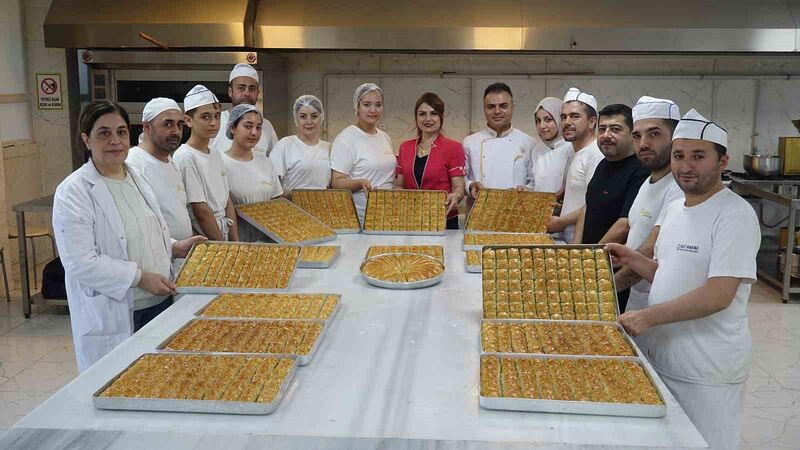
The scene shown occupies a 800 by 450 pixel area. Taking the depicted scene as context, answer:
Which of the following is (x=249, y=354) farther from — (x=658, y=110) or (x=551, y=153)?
(x=551, y=153)

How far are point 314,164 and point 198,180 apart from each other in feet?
3.44

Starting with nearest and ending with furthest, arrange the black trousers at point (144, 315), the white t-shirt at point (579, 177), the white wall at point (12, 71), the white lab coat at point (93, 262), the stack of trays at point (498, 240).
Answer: the white lab coat at point (93, 262)
the black trousers at point (144, 315)
the stack of trays at point (498, 240)
the white t-shirt at point (579, 177)
the white wall at point (12, 71)

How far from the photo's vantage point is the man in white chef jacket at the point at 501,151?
4309 millimetres

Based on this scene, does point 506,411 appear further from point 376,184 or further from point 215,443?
point 376,184

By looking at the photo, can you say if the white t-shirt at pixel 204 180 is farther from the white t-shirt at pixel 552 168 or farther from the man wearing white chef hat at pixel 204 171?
the white t-shirt at pixel 552 168

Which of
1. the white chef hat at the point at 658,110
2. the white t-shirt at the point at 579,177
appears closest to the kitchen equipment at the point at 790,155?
the white t-shirt at the point at 579,177

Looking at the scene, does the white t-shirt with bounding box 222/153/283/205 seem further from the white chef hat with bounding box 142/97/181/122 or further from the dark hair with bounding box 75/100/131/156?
the dark hair with bounding box 75/100/131/156

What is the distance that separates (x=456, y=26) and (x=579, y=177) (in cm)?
213

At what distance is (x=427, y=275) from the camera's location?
2.85 meters

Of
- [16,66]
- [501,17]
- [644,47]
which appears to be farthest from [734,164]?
[16,66]

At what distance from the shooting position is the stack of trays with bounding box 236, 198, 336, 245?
3.48 meters

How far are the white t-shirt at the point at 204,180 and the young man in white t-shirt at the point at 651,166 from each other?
6.25ft

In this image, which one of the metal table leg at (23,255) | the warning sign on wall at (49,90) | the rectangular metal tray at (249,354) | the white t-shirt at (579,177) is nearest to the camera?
the rectangular metal tray at (249,354)

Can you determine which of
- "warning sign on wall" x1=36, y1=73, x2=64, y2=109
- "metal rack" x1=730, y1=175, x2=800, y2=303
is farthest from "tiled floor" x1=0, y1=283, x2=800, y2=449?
"warning sign on wall" x1=36, y1=73, x2=64, y2=109
